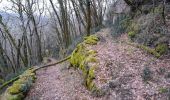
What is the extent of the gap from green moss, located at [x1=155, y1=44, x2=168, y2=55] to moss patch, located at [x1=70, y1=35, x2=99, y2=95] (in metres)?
3.22

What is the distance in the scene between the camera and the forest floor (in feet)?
32.1

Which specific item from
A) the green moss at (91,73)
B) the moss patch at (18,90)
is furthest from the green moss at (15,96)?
the green moss at (91,73)

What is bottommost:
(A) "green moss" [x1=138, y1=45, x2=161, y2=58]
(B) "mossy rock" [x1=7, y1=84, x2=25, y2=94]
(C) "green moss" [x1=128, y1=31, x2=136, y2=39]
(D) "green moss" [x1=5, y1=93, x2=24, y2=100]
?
(D) "green moss" [x1=5, y1=93, x2=24, y2=100]

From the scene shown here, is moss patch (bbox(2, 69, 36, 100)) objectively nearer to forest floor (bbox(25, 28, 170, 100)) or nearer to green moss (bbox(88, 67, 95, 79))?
forest floor (bbox(25, 28, 170, 100))

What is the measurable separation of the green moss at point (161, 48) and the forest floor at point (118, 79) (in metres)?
0.55

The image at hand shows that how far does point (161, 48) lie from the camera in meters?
12.7

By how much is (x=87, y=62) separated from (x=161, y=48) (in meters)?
3.86

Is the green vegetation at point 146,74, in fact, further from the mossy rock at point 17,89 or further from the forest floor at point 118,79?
the mossy rock at point 17,89

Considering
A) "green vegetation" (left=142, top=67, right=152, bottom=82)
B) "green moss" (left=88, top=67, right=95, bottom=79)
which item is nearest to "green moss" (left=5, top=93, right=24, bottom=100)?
"green moss" (left=88, top=67, right=95, bottom=79)

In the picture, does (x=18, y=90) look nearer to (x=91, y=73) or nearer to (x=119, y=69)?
(x=91, y=73)

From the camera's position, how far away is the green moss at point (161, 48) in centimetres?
1249

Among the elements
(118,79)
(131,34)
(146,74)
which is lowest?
(118,79)

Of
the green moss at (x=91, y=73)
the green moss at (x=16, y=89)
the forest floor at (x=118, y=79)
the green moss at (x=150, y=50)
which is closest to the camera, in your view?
the forest floor at (x=118, y=79)

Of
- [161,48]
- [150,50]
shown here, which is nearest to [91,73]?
[150,50]
